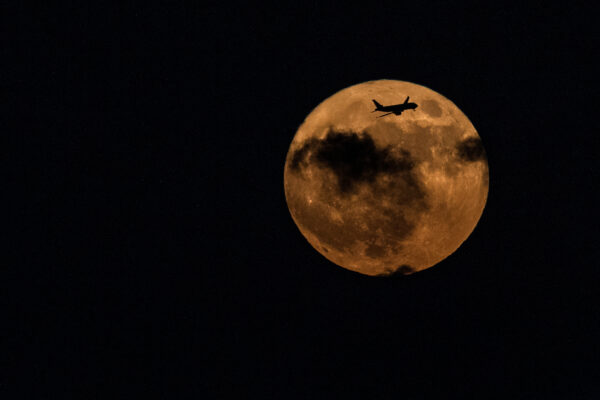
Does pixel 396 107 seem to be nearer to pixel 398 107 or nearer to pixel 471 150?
pixel 398 107

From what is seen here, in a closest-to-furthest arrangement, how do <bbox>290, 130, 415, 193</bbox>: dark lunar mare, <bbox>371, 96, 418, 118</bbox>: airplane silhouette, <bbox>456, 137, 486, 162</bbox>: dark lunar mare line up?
<bbox>290, 130, 415, 193</bbox>: dark lunar mare → <bbox>371, 96, 418, 118</bbox>: airplane silhouette → <bbox>456, 137, 486, 162</bbox>: dark lunar mare

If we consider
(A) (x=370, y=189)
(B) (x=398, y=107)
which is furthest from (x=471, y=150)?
(A) (x=370, y=189)

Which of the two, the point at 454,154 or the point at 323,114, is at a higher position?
the point at 323,114

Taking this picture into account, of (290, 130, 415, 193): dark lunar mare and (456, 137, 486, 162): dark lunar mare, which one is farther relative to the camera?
(456, 137, 486, 162): dark lunar mare

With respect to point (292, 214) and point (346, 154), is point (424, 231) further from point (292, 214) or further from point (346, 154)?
point (292, 214)

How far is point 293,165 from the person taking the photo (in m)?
5.16

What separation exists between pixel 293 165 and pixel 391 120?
145 centimetres

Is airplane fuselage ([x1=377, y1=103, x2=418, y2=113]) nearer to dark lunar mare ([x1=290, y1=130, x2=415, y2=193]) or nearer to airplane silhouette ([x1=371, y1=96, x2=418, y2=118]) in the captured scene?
airplane silhouette ([x1=371, y1=96, x2=418, y2=118])

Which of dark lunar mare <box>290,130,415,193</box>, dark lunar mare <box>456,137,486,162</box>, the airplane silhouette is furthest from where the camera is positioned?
dark lunar mare <box>456,137,486,162</box>

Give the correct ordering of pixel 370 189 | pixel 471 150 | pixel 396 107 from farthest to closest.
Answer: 1. pixel 471 150
2. pixel 396 107
3. pixel 370 189

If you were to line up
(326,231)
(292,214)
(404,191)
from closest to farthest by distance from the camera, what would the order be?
(404,191) < (326,231) < (292,214)

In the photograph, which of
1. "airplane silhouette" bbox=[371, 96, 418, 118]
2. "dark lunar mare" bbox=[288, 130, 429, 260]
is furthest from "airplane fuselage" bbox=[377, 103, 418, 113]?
"dark lunar mare" bbox=[288, 130, 429, 260]

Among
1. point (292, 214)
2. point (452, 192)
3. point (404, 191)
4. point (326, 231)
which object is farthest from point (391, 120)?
point (292, 214)

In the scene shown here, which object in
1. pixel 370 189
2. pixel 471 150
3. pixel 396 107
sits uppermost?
pixel 396 107
